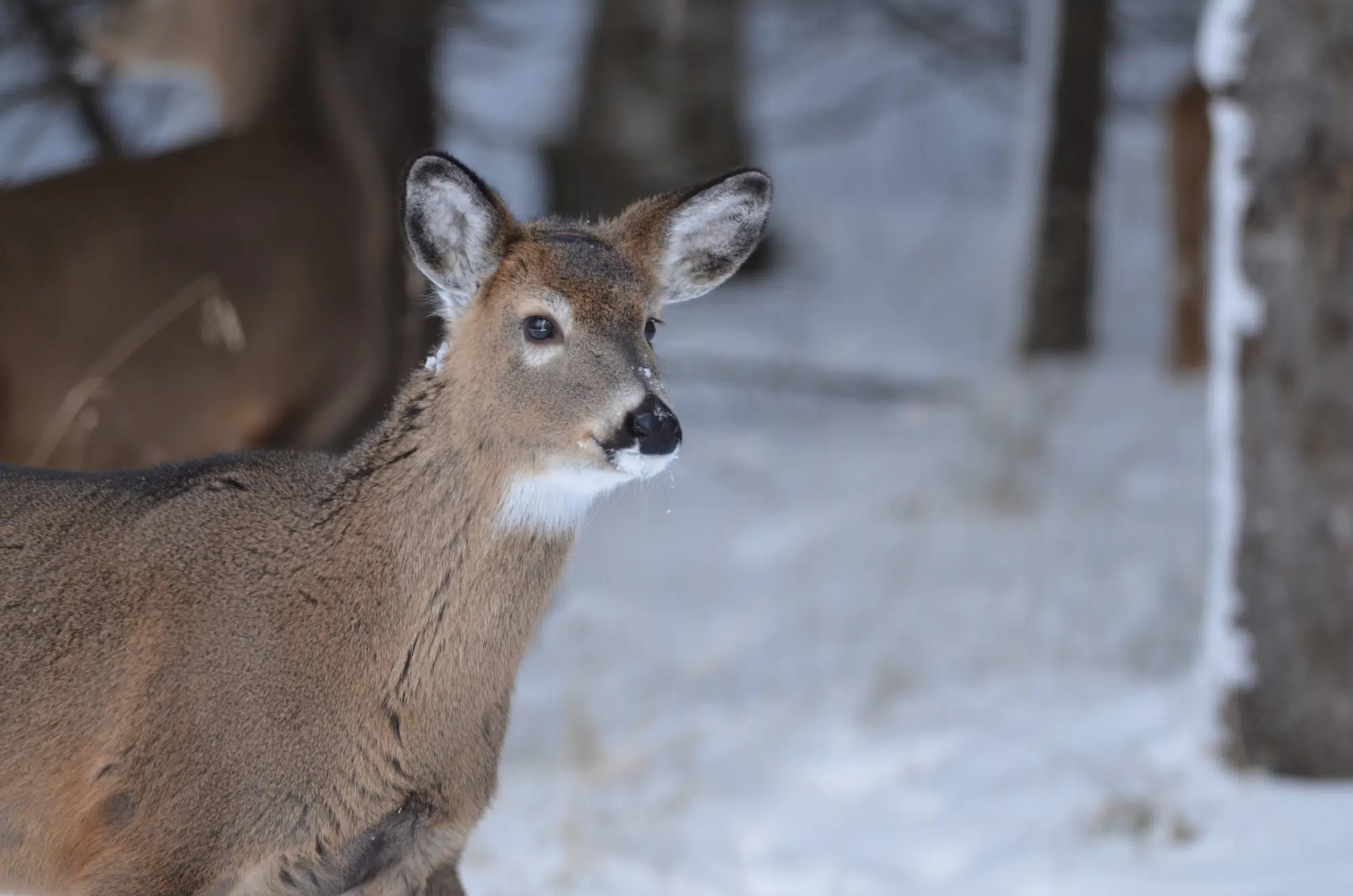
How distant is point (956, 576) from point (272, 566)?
18.4 feet

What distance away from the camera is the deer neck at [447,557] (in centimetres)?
346

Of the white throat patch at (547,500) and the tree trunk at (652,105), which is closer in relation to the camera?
the white throat patch at (547,500)

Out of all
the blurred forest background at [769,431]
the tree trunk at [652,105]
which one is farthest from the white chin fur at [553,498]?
the tree trunk at [652,105]

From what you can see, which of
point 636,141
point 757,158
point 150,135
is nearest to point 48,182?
point 150,135

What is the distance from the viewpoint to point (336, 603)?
3.47 metres

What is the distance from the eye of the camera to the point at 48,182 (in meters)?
7.08

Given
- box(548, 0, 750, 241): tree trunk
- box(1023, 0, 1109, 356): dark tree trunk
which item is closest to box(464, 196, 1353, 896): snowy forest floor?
box(1023, 0, 1109, 356): dark tree trunk

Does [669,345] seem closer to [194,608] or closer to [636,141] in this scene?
[636,141]

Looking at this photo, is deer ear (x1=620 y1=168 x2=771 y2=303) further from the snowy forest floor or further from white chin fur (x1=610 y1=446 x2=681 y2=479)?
white chin fur (x1=610 y1=446 x2=681 y2=479)

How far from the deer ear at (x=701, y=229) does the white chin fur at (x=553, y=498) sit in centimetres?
54

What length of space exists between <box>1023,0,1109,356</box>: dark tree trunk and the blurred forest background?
0.02 m

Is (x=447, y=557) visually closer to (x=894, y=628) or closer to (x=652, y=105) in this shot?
(x=894, y=628)

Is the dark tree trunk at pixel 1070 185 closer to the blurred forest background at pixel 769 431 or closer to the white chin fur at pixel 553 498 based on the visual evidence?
the blurred forest background at pixel 769 431

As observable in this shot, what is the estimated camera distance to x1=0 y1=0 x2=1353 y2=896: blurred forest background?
5.89 meters
